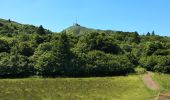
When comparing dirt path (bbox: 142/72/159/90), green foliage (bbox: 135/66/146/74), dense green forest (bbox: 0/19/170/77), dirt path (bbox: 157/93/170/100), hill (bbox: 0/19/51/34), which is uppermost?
hill (bbox: 0/19/51/34)

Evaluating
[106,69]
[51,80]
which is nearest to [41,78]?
[51,80]

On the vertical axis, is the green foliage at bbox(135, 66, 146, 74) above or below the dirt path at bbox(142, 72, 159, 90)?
above

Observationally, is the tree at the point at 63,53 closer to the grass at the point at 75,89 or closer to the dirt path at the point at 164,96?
the grass at the point at 75,89

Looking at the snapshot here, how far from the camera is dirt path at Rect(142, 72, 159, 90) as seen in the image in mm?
73000

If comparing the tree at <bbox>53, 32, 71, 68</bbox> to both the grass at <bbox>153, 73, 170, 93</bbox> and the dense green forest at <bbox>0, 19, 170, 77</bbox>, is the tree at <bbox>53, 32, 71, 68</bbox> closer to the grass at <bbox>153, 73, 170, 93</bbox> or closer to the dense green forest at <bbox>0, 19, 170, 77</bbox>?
the dense green forest at <bbox>0, 19, 170, 77</bbox>

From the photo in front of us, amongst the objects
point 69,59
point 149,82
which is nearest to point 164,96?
point 149,82

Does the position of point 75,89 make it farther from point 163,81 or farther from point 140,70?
point 140,70

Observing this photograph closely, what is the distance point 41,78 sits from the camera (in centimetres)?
7881

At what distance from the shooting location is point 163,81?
253 ft

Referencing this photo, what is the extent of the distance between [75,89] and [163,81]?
58.3 feet

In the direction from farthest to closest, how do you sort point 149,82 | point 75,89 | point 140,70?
point 140,70, point 149,82, point 75,89

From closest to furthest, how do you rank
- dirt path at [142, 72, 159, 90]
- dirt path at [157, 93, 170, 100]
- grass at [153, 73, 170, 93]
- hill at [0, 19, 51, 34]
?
dirt path at [157, 93, 170, 100] < grass at [153, 73, 170, 93] < dirt path at [142, 72, 159, 90] < hill at [0, 19, 51, 34]

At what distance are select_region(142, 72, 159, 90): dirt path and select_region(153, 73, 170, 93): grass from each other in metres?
0.89

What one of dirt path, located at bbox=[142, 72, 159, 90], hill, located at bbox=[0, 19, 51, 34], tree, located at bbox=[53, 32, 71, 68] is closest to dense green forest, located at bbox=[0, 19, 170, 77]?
tree, located at bbox=[53, 32, 71, 68]
